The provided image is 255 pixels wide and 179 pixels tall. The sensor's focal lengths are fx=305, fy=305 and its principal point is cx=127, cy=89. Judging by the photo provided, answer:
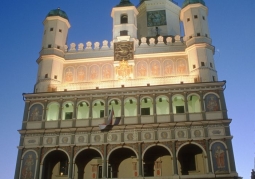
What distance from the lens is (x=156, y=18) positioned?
39.1 metres

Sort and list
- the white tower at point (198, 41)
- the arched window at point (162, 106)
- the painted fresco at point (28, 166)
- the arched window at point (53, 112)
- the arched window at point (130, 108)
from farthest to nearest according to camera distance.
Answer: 1. the white tower at point (198, 41)
2. the arched window at point (53, 112)
3. the arched window at point (130, 108)
4. the arched window at point (162, 106)
5. the painted fresco at point (28, 166)

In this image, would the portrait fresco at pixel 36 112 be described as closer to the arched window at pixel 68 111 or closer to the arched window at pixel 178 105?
the arched window at pixel 68 111

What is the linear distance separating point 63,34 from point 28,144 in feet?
43.4

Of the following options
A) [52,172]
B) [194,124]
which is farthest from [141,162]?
[52,172]

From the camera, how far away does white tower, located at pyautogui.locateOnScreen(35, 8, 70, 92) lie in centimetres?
3140

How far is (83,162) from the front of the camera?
29.7m

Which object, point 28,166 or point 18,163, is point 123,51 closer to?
point 28,166

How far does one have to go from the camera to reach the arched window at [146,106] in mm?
29359

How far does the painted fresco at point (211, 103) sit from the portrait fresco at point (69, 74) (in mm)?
14171

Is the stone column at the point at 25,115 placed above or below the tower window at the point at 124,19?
below

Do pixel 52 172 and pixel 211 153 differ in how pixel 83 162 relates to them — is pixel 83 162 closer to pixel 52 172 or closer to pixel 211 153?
pixel 52 172

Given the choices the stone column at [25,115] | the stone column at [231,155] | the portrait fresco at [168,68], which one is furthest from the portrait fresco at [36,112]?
the stone column at [231,155]

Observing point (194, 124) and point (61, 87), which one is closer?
point (194, 124)

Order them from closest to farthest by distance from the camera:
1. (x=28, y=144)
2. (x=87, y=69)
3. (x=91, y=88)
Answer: (x=28, y=144) < (x=91, y=88) < (x=87, y=69)
